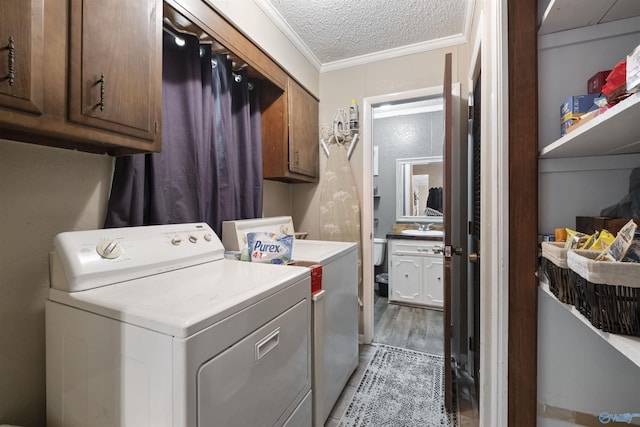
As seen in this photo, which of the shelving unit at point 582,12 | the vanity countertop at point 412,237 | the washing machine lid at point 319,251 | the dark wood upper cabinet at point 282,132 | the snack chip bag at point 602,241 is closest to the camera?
the snack chip bag at point 602,241

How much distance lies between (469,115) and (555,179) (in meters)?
1.36

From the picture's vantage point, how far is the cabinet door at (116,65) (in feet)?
2.72

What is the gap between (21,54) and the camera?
705mm

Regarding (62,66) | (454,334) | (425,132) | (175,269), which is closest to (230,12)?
(62,66)

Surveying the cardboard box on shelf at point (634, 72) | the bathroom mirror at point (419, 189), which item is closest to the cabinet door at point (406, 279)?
the bathroom mirror at point (419, 189)

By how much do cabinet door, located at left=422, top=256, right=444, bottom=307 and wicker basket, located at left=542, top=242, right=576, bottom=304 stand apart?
2591 mm

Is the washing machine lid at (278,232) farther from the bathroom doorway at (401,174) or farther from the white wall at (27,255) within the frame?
the bathroom doorway at (401,174)

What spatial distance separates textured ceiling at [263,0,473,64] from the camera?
5.93 feet

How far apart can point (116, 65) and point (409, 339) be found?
287 centimetres

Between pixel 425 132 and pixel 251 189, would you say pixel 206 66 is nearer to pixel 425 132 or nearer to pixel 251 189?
pixel 251 189

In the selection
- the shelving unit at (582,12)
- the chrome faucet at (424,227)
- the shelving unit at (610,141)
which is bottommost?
the chrome faucet at (424,227)

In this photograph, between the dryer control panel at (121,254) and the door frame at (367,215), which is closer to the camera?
the dryer control panel at (121,254)

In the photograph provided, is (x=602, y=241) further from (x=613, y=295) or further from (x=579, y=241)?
(x=613, y=295)

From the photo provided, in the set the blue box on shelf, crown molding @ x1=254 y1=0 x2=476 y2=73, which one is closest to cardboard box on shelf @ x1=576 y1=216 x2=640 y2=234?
the blue box on shelf
